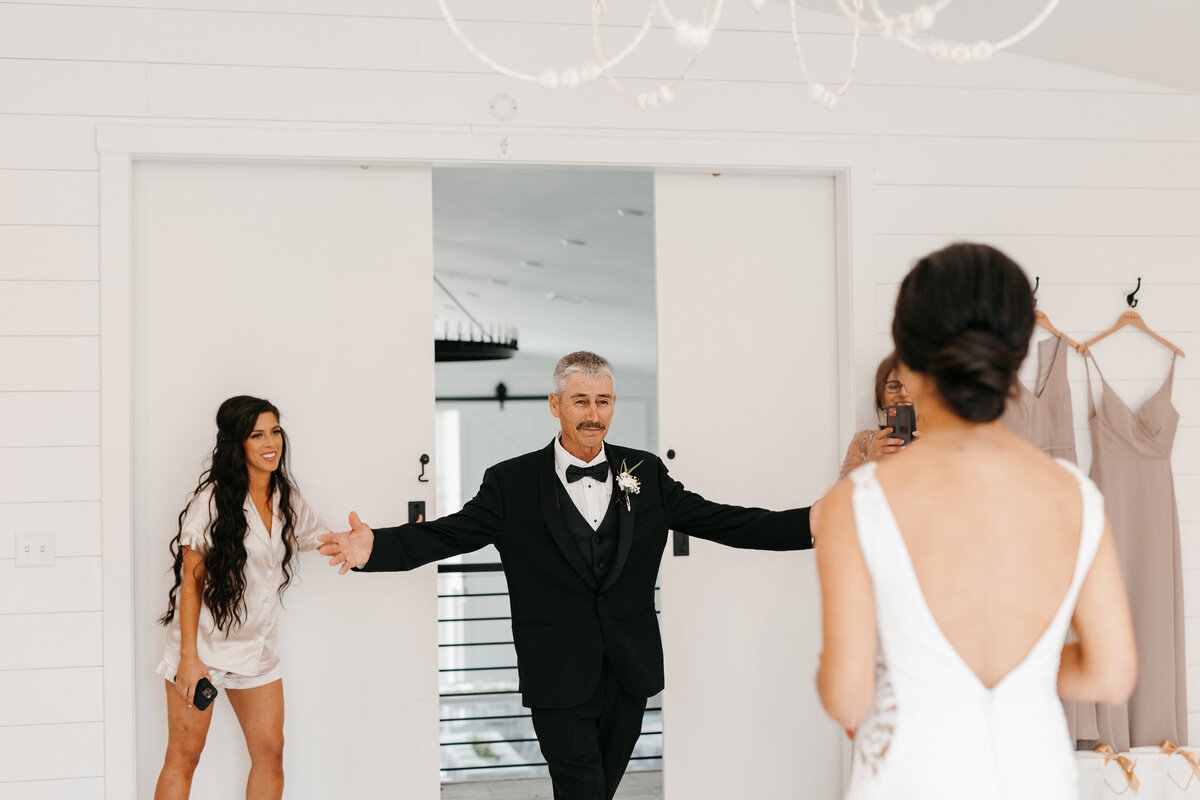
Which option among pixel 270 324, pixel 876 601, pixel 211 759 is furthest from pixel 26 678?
pixel 876 601

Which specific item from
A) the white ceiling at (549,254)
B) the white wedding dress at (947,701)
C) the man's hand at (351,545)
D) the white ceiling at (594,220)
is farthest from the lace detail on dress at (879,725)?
the white ceiling at (549,254)

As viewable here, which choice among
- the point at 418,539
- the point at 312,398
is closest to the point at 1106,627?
the point at 418,539

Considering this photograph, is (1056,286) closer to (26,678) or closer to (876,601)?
(876,601)

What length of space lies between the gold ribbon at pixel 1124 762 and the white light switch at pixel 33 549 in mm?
3373

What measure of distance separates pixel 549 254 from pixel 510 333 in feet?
9.44

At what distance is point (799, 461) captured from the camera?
11.4 ft

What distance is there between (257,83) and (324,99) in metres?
0.21

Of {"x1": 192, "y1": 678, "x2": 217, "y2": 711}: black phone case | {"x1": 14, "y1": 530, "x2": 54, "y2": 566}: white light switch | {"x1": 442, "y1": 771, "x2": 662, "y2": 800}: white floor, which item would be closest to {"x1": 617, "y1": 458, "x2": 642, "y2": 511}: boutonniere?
{"x1": 192, "y1": 678, "x2": 217, "y2": 711}: black phone case

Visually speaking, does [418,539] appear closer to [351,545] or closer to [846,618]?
[351,545]

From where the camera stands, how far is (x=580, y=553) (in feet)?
8.93

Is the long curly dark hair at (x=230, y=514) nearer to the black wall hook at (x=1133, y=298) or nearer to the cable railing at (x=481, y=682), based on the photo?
the black wall hook at (x=1133, y=298)

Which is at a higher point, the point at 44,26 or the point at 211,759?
the point at 44,26

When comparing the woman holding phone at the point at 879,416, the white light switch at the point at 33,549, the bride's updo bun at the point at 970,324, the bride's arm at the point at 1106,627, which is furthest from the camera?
the woman holding phone at the point at 879,416

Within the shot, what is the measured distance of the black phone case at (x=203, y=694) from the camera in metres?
2.81
